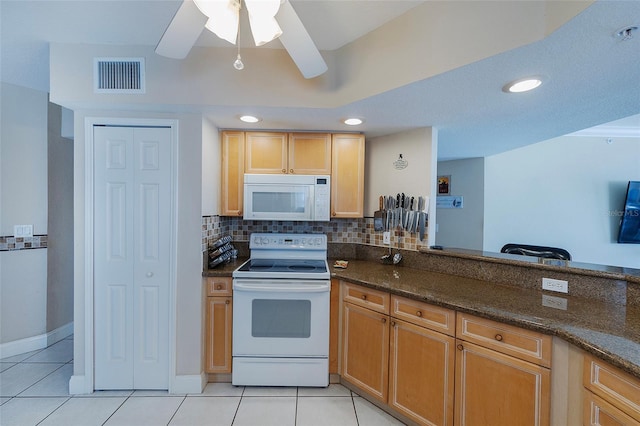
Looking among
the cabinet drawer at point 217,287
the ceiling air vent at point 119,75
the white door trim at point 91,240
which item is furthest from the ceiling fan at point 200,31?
the cabinet drawer at point 217,287

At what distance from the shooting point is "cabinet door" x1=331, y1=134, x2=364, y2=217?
2361 millimetres

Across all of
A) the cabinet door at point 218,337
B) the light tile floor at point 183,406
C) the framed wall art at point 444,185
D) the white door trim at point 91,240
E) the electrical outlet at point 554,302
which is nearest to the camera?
the electrical outlet at point 554,302

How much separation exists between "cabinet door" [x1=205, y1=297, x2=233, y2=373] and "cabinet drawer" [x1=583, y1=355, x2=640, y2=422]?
6.64 ft

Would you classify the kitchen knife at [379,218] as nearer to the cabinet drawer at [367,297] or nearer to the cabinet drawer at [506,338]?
the cabinet drawer at [367,297]

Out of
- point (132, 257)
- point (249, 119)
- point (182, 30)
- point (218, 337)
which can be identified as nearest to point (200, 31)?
point (182, 30)

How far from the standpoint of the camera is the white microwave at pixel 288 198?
2.23 metres

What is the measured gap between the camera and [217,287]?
2012 millimetres

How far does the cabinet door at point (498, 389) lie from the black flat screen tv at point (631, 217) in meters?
3.97

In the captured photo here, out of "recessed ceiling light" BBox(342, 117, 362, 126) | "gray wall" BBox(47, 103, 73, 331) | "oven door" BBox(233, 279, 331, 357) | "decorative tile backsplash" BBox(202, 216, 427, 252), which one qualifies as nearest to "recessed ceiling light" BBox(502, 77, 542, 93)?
"recessed ceiling light" BBox(342, 117, 362, 126)

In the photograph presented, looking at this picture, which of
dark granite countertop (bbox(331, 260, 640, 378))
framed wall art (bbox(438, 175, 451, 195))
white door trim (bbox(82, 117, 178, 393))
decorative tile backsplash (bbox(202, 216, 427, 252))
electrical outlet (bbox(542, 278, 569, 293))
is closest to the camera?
dark granite countertop (bbox(331, 260, 640, 378))

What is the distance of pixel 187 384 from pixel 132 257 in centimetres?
104

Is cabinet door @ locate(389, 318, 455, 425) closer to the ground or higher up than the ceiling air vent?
closer to the ground

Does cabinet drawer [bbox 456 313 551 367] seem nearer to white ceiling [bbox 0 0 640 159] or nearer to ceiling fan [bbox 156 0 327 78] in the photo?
white ceiling [bbox 0 0 640 159]

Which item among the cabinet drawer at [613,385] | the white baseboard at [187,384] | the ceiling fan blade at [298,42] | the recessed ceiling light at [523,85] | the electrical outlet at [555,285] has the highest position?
the ceiling fan blade at [298,42]
